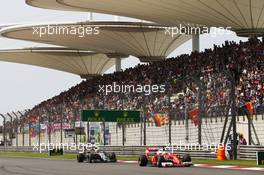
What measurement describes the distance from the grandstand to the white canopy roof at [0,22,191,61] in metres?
0.10

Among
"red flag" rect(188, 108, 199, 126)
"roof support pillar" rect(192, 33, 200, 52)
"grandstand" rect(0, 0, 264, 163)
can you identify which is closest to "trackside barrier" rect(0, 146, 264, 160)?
"grandstand" rect(0, 0, 264, 163)

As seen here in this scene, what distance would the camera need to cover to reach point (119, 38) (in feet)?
233

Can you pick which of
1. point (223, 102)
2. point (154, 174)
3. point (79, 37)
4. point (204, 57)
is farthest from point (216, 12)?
point (154, 174)

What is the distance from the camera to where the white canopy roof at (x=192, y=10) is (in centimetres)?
4775

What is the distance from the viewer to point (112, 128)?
45.2 m

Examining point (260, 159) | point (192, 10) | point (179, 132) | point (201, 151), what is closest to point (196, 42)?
point (192, 10)

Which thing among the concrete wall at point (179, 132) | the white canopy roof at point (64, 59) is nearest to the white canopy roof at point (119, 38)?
the white canopy roof at point (64, 59)

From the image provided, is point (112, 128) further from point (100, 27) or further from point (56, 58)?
point (56, 58)

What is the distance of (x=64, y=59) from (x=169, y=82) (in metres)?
47.8

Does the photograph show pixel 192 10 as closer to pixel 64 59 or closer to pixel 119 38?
pixel 119 38

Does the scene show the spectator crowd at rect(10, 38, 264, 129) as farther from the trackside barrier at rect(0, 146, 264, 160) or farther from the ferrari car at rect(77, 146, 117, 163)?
the ferrari car at rect(77, 146, 117, 163)

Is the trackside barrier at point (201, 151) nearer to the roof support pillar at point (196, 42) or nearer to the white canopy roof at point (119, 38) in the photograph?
the roof support pillar at point (196, 42)

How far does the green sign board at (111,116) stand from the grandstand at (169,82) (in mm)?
617

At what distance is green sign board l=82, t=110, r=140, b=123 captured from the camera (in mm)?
40281
